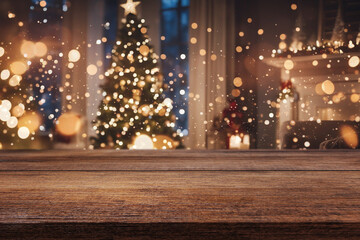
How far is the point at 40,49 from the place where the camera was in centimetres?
495

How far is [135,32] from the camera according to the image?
402 cm

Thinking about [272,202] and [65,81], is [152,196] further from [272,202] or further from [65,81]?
[65,81]

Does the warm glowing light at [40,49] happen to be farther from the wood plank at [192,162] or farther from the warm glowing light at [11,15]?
the wood plank at [192,162]

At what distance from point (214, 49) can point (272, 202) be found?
4.75 m

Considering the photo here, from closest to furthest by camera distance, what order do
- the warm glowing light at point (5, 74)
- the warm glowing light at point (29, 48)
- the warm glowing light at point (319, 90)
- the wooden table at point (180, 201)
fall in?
the wooden table at point (180, 201) < the warm glowing light at point (5, 74) < the warm glowing light at point (29, 48) < the warm glowing light at point (319, 90)

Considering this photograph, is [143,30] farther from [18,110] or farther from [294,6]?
[294,6]

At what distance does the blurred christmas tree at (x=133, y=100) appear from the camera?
13.1 ft

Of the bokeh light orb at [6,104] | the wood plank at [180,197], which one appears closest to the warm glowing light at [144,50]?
the bokeh light orb at [6,104]

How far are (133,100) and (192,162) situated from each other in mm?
3261

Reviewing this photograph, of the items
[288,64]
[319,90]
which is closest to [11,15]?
[288,64]

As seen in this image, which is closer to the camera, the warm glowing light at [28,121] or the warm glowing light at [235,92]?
the warm glowing light at [28,121]

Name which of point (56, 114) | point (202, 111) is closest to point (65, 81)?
point (56, 114)

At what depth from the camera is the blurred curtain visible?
5.00 meters

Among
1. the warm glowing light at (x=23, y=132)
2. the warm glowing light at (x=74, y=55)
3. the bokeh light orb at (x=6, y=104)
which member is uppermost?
the warm glowing light at (x=74, y=55)
